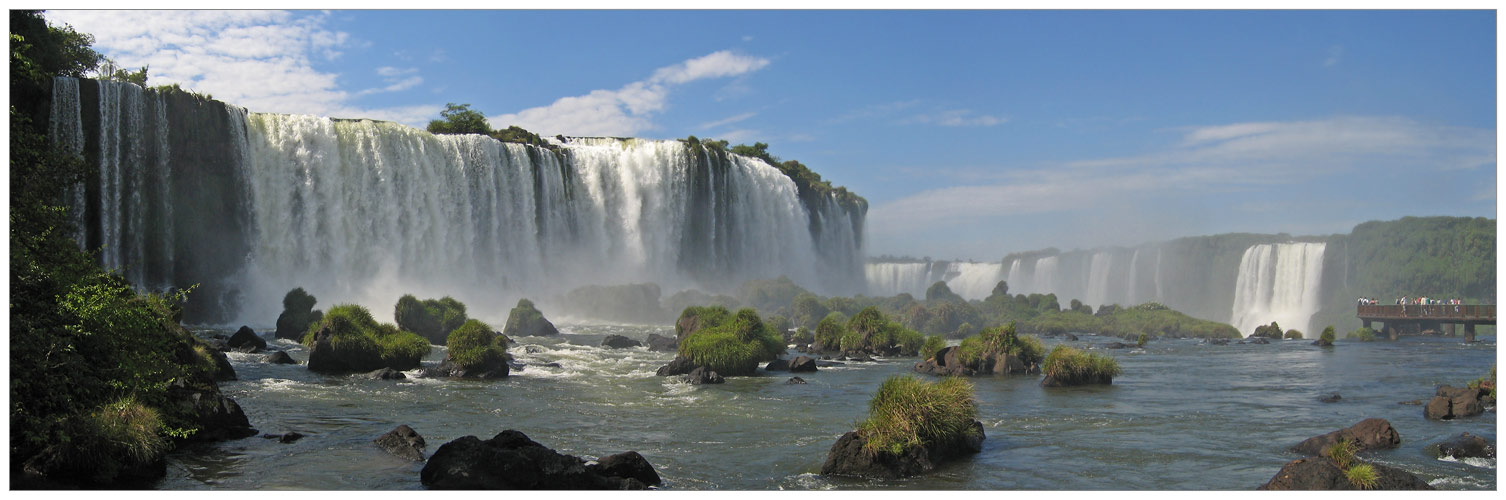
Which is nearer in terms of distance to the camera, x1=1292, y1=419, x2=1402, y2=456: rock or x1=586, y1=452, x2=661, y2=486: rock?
x1=586, y1=452, x2=661, y2=486: rock

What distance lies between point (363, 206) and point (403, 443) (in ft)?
122

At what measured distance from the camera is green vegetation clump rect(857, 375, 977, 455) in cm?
1311

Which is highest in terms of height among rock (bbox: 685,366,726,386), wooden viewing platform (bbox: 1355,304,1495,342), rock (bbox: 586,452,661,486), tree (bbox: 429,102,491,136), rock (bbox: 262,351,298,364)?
tree (bbox: 429,102,491,136)

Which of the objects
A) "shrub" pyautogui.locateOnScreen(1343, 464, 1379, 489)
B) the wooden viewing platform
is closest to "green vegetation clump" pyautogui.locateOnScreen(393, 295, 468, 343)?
"shrub" pyautogui.locateOnScreen(1343, 464, 1379, 489)

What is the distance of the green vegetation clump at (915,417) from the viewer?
43.0ft

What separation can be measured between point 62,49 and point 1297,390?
1778 inches

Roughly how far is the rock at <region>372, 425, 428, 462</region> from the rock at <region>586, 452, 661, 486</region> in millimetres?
3010

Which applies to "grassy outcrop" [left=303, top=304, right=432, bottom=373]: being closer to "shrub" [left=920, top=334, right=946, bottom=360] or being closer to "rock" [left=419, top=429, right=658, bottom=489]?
"rock" [left=419, top=429, right=658, bottom=489]

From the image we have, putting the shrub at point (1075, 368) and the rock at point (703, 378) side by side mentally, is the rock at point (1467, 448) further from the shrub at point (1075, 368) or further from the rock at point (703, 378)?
the rock at point (703, 378)

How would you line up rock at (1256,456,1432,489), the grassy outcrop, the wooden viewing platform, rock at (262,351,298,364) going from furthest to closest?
1. the wooden viewing platform
2. rock at (262,351,298,364)
3. the grassy outcrop
4. rock at (1256,456,1432,489)

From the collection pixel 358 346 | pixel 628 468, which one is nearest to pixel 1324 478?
pixel 628 468

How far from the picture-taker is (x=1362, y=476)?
423 inches
